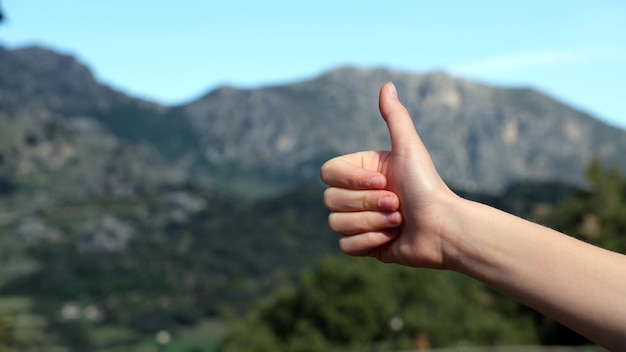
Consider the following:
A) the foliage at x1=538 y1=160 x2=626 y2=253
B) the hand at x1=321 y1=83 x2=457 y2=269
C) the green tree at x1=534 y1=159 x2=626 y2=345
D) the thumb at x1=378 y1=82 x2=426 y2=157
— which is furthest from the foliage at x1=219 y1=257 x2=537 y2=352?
the thumb at x1=378 y1=82 x2=426 y2=157

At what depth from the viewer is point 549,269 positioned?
2277 millimetres

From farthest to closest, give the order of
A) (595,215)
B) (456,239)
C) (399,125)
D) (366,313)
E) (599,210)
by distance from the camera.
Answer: (599,210)
(366,313)
(595,215)
(399,125)
(456,239)

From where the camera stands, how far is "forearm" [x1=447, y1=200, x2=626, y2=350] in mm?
2203

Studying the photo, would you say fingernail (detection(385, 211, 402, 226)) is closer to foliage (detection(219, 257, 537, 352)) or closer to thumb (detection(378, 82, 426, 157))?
thumb (detection(378, 82, 426, 157))

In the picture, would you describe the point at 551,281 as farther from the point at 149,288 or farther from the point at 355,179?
the point at 149,288

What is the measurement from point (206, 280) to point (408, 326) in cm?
10103

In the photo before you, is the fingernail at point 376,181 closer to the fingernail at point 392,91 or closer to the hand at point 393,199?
the hand at point 393,199

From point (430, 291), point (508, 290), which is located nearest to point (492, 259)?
point (508, 290)

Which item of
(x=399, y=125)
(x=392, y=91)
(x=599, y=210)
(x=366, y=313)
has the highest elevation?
(x=392, y=91)

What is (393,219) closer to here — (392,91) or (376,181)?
(376,181)

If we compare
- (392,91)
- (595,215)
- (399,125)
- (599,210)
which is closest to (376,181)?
(399,125)

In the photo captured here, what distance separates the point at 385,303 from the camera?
6450 cm

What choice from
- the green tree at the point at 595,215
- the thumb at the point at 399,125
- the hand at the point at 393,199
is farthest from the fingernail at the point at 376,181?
the green tree at the point at 595,215

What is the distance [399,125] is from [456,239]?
0.41 meters
